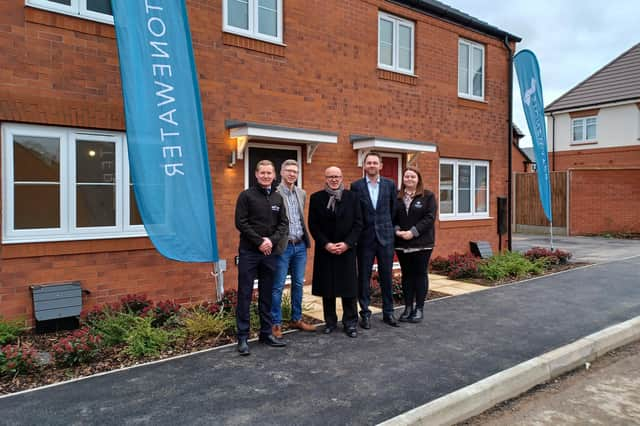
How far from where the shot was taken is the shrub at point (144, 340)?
4859 mm

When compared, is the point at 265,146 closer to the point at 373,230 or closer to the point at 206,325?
the point at 373,230

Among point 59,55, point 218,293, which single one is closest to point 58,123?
point 59,55

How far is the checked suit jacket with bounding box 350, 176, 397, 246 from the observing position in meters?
5.88

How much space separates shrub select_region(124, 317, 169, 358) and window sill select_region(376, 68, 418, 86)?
6395 millimetres

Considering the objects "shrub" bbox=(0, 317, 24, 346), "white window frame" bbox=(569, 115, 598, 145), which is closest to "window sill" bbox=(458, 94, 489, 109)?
"shrub" bbox=(0, 317, 24, 346)

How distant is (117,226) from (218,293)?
1.59 meters

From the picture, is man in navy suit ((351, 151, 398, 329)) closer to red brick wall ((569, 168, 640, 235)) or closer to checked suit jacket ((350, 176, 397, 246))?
checked suit jacket ((350, 176, 397, 246))

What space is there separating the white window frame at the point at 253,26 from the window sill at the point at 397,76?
230 cm

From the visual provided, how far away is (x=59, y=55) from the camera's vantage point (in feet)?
19.3

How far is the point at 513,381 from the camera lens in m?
4.27

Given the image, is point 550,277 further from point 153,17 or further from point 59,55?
point 59,55

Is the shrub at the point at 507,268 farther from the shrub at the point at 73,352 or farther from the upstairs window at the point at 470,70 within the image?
the shrub at the point at 73,352

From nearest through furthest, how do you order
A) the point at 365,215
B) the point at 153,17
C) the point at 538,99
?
the point at 153,17, the point at 365,215, the point at 538,99

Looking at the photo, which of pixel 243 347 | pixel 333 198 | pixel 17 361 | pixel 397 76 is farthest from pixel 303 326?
pixel 397 76
